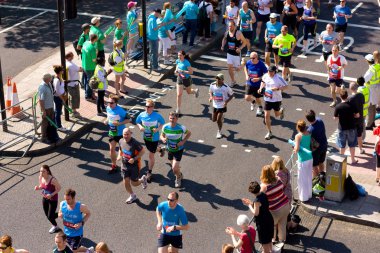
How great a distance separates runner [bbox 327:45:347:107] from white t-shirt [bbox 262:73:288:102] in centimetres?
207

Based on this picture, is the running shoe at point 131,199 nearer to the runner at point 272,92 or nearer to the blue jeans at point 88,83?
the runner at point 272,92

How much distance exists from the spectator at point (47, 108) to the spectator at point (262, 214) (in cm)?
679

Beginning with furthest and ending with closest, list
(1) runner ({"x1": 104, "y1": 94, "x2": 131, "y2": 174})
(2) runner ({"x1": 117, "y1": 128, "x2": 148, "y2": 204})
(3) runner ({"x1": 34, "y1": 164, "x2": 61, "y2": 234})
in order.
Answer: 1. (1) runner ({"x1": 104, "y1": 94, "x2": 131, "y2": 174})
2. (2) runner ({"x1": 117, "y1": 128, "x2": 148, "y2": 204})
3. (3) runner ({"x1": 34, "y1": 164, "x2": 61, "y2": 234})

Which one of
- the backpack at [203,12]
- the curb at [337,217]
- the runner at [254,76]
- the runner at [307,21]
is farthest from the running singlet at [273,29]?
the curb at [337,217]

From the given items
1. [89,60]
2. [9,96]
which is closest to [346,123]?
[89,60]

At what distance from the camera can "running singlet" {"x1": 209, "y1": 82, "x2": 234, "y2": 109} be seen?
18.6 m

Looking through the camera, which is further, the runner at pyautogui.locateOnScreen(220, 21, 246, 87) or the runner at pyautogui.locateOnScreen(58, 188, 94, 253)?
the runner at pyautogui.locateOnScreen(220, 21, 246, 87)

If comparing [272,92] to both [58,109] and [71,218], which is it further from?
[71,218]

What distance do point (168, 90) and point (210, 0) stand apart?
5.23m

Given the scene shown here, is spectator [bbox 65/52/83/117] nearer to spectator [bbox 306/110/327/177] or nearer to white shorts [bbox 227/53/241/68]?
white shorts [bbox 227/53/241/68]

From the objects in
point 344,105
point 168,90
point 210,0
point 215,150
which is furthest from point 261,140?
point 210,0

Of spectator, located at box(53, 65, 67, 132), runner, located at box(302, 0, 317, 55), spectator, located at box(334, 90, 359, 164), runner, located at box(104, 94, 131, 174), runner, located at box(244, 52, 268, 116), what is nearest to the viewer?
runner, located at box(104, 94, 131, 174)

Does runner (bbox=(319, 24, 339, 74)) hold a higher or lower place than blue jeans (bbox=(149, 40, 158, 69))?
higher

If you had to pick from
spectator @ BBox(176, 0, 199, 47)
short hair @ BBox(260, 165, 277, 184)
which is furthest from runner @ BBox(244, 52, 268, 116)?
short hair @ BBox(260, 165, 277, 184)
